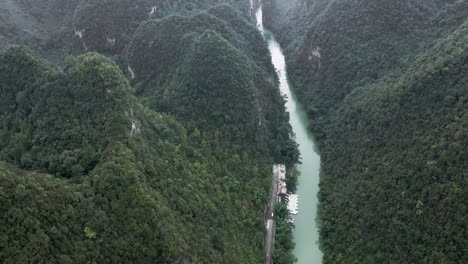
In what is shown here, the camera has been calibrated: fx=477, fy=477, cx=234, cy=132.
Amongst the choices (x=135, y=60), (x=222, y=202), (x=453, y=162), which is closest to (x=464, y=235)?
(x=453, y=162)

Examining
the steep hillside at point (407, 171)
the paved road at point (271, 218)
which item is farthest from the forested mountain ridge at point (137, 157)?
the steep hillside at point (407, 171)

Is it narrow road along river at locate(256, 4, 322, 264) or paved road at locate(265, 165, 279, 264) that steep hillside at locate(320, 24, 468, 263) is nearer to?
narrow road along river at locate(256, 4, 322, 264)

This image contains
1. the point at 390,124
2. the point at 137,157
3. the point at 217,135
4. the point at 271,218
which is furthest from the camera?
the point at 217,135

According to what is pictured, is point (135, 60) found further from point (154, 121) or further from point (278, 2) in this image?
point (278, 2)

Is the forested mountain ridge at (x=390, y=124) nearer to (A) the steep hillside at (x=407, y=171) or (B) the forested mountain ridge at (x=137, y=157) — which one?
(A) the steep hillside at (x=407, y=171)

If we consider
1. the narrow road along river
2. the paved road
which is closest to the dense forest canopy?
the paved road

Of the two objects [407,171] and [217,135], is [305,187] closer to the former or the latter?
[217,135]

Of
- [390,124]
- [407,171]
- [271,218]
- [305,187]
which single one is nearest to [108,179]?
[271,218]
